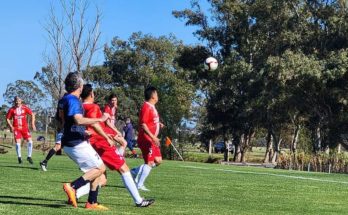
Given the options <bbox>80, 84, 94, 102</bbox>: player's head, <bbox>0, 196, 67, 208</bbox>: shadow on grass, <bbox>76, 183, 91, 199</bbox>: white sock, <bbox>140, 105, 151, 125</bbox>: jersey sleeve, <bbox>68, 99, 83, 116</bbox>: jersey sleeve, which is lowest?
<bbox>0, 196, 67, 208</bbox>: shadow on grass

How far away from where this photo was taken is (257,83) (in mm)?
46906

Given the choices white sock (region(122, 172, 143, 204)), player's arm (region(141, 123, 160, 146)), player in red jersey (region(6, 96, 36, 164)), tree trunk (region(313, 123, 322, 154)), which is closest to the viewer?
white sock (region(122, 172, 143, 204))

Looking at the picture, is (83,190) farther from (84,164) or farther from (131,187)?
(84,164)

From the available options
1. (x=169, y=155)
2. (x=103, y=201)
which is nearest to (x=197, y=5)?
(x=169, y=155)

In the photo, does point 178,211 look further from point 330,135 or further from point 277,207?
point 330,135

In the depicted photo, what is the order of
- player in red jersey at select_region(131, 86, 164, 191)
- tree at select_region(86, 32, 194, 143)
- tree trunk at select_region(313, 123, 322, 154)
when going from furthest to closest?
tree at select_region(86, 32, 194, 143), tree trunk at select_region(313, 123, 322, 154), player in red jersey at select_region(131, 86, 164, 191)

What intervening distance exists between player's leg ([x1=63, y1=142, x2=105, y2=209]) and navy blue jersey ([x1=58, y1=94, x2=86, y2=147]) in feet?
0.31

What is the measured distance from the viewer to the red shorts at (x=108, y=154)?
9.11 meters

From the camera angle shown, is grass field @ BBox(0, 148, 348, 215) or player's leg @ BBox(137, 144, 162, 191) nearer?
grass field @ BBox(0, 148, 348, 215)

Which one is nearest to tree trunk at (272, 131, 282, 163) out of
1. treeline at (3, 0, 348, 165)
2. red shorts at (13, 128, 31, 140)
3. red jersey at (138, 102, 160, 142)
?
treeline at (3, 0, 348, 165)

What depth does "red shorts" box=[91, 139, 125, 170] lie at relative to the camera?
29.9ft

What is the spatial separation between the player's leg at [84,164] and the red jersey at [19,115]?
37.0 feet

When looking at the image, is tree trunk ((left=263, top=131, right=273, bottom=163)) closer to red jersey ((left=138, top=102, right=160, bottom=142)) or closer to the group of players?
red jersey ((left=138, top=102, right=160, bottom=142))

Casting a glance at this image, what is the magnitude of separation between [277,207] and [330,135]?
3792 cm
